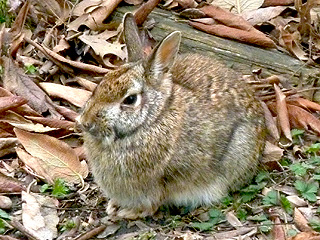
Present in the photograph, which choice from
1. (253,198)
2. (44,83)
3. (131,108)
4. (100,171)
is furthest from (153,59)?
(44,83)

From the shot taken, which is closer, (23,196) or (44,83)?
(23,196)

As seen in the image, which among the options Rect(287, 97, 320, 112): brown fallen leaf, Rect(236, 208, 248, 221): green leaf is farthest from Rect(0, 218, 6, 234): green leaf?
Rect(287, 97, 320, 112): brown fallen leaf

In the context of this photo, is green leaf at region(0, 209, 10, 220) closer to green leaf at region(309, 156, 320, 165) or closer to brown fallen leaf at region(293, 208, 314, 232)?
brown fallen leaf at region(293, 208, 314, 232)

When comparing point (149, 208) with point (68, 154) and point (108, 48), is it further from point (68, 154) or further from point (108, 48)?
point (108, 48)

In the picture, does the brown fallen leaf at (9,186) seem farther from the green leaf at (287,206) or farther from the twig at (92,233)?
the green leaf at (287,206)

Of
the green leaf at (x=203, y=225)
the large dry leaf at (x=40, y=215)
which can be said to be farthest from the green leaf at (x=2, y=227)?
the green leaf at (x=203, y=225)

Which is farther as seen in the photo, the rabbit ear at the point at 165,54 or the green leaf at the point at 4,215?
the green leaf at the point at 4,215

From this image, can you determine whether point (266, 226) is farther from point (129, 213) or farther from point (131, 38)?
point (131, 38)
